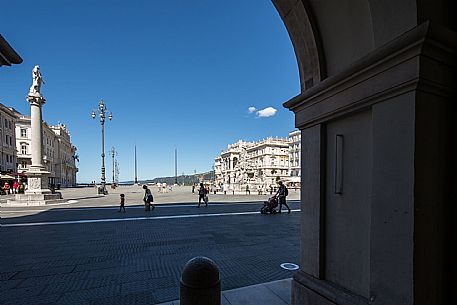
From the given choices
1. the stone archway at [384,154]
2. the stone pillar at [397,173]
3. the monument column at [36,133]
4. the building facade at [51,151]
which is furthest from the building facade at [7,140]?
the stone pillar at [397,173]

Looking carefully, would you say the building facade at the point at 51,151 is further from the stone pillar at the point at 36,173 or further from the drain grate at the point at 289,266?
the drain grate at the point at 289,266

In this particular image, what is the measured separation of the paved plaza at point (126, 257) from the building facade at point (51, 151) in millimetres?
56207

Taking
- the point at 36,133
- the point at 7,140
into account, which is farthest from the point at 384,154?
the point at 7,140

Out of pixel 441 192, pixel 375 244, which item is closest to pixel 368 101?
pixel 441 192

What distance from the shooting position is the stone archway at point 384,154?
6.63 ft

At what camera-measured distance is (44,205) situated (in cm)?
1831

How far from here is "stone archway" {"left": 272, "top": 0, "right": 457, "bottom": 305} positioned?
2020 millimetres

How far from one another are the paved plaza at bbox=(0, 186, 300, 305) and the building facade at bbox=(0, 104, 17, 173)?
52.3 metres

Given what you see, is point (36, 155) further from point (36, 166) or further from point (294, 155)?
point (294, 155)

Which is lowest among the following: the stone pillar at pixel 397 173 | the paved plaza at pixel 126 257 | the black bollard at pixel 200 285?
the paved plaza at pixel 126 257

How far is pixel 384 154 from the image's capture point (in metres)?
2.26

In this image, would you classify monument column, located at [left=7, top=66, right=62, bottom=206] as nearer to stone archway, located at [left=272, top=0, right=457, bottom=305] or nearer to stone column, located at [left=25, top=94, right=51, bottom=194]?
stone column, located at [left=25, top=94, right=51, bottom=194]

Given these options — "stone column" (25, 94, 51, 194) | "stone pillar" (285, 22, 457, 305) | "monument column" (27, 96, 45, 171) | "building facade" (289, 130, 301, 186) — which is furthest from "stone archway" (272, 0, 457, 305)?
"building facade" (289, 130, 301, 186)

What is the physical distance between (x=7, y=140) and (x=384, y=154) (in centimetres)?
6748
